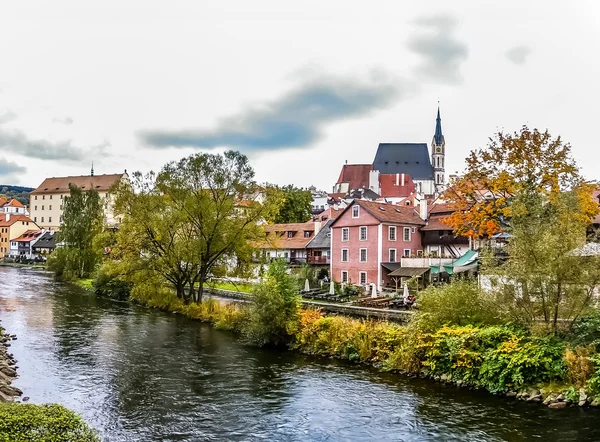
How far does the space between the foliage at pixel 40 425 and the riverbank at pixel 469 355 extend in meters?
13.8

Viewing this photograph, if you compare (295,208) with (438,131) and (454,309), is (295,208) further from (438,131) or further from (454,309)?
(438,131)

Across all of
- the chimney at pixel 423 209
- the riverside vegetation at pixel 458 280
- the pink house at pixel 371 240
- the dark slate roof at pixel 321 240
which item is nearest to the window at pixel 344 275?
the pink house at pixel 371 240

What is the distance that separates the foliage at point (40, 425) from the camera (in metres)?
9.79

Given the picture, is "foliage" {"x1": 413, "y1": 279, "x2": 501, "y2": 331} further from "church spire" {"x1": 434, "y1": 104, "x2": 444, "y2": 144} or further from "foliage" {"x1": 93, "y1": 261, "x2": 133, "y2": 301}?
Result: "church spire" {"x1": 434, "y1": 104, "x2": 444, "y2": 144}

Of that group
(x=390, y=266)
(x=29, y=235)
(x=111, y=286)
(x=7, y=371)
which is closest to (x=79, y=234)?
(x=111, y=286)

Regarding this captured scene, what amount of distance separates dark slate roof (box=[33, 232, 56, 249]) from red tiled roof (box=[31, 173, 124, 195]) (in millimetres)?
19701

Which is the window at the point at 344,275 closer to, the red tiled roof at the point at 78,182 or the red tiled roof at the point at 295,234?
the red tiled roof at the point at 295,234

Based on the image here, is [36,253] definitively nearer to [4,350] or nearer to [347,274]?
[347,274]

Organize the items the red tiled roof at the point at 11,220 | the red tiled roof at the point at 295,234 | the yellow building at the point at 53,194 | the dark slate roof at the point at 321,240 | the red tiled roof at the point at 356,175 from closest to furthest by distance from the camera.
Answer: the dark slate roof at the point at 321,240
the red tiled roof at the point at 295,234
the red tiled roof at the point at 11,220
the red tiled roof at the point at 356,175
the yellow building at the point at 53,194

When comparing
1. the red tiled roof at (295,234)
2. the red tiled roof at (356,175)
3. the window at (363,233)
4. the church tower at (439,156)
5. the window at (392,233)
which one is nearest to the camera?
the window at (392,233)

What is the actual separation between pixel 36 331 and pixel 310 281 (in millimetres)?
22996

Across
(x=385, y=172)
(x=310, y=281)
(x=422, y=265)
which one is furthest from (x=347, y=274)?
(x=385, y=172)

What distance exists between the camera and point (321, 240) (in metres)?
55.2

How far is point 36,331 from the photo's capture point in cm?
2981
